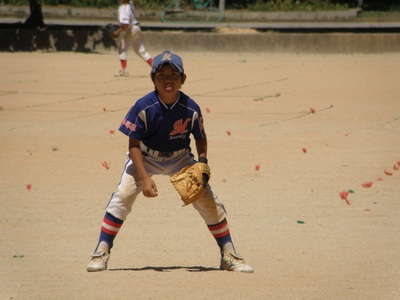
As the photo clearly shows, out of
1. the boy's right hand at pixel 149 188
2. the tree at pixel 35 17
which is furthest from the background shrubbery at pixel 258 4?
the boy's right hand at pixel 149 188

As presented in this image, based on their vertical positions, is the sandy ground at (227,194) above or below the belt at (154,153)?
below

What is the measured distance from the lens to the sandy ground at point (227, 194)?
18.7 ft

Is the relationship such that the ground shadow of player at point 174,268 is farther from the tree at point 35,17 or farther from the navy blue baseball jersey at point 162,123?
the tree at point 35,17

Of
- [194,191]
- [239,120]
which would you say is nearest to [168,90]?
[194,191]

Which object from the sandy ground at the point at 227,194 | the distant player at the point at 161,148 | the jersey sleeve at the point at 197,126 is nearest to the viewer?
the sandy ground at the point at 227,194

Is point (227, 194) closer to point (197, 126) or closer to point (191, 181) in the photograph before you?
point (197, 126)

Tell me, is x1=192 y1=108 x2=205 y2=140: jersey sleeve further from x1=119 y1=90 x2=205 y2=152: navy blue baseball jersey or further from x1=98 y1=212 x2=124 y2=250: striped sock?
x1=98 y1=212 x2=124 y2=250: striped sock

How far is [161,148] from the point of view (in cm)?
593

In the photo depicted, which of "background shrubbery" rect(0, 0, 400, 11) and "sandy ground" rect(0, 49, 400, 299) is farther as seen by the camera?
"background shrubbery" rect(0, 0, 400, 11)

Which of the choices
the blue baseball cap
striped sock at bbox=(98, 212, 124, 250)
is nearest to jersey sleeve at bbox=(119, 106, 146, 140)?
the blue baseball cap

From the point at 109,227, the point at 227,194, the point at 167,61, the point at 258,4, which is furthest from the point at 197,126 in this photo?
the point at 258,4

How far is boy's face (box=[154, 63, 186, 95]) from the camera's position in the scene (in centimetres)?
577

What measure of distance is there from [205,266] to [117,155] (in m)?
4.08

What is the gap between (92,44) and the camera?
2272cm
